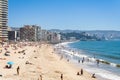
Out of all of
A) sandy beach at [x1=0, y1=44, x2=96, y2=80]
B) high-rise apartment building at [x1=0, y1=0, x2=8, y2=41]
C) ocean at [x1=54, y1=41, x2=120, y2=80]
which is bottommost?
ocean at [x1=54, y1=41, x2=120, y2=80]

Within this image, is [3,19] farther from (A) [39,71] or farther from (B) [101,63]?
(A) [39,71]

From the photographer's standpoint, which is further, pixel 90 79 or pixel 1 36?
pixel 1 36

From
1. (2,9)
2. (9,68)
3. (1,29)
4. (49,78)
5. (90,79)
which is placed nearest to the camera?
(49,78)

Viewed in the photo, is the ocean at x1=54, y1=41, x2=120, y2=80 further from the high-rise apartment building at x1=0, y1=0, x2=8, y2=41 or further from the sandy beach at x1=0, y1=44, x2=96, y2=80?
the high-rise apartment building at x1=0, y1=0, x2=8, y2=41

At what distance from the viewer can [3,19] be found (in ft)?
427

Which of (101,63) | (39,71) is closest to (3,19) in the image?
(101,63)

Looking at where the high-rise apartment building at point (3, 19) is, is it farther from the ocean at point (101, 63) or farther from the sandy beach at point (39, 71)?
the sandy beach at point (39, 71)

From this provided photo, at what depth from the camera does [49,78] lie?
34.2 m

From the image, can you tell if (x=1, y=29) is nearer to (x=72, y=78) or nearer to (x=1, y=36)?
(x=1, y=36)

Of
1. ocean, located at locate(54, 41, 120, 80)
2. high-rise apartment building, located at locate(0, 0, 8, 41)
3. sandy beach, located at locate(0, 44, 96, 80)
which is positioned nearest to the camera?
sandy beach, located at locate(0, 44, 96, 80)

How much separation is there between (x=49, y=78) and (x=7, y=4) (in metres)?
110

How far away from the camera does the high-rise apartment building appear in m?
127

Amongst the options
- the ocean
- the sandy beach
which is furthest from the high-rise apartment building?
the sandy beach

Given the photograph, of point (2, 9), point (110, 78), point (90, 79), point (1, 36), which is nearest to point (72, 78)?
point (90, 79)
